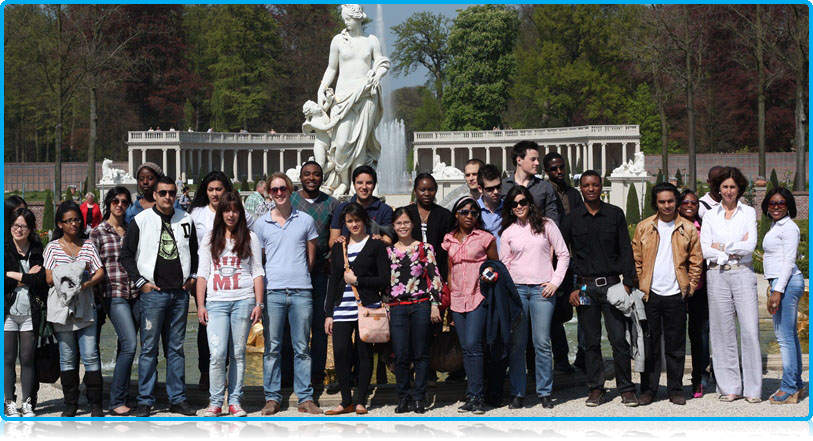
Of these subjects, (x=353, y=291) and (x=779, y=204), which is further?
(x=779, y=204)

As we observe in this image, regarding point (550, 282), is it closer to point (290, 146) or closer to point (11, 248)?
point (11, 248)

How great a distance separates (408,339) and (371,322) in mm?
300

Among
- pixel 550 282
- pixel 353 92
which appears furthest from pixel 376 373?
pixel 353 92

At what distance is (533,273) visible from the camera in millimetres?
7270

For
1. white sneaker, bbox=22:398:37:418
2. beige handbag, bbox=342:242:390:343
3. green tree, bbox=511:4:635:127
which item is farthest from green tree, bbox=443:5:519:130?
white sneaker, bbox=22:398:37:418

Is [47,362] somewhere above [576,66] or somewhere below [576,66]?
below

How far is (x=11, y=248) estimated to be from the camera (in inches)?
282

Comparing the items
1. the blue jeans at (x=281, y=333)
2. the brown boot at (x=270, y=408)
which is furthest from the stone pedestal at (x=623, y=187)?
the brown boot at (x=270, y=408)

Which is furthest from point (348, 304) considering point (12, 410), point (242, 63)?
point (242, 63)

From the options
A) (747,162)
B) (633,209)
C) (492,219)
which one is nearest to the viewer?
(492,219)

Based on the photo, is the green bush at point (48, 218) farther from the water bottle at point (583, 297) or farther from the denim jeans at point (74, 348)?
the water bottle at point (583, 297)

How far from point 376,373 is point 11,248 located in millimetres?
2953

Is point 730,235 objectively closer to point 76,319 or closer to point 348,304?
point 348,304

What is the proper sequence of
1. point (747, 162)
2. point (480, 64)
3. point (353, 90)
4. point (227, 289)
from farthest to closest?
point (480, 64), point (747, 162), point (353, 90), point (227, 289)
